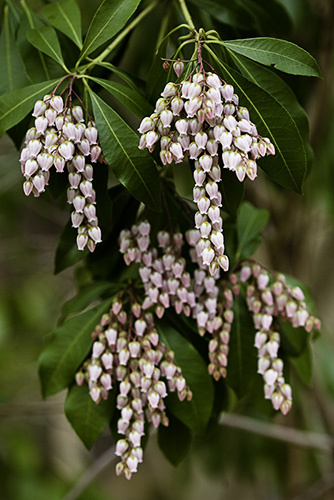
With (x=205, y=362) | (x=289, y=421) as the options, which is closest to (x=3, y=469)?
(x=289, y=421)

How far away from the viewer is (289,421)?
2.02m

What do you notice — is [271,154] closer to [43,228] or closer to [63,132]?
[63,132]

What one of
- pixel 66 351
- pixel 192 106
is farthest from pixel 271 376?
pixel 192 106

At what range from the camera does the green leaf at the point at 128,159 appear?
0.77 meters

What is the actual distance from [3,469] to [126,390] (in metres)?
1.51

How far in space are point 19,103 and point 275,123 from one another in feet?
1.16

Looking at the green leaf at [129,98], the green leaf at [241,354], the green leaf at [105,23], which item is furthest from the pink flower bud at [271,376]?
the green leaf at [105,23]

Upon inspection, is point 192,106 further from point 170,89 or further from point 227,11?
point 227,11

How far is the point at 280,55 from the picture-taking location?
0.77 meters

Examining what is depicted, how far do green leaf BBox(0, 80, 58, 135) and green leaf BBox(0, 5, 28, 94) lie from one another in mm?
172

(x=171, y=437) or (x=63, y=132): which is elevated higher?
(x=63, y=132)

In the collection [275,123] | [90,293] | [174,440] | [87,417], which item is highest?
[275,123]

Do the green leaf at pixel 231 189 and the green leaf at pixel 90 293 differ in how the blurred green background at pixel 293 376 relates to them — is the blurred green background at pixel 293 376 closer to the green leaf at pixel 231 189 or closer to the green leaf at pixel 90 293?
the green leaf at pixel 90 293

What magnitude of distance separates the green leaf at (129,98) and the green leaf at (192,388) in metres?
0.36
